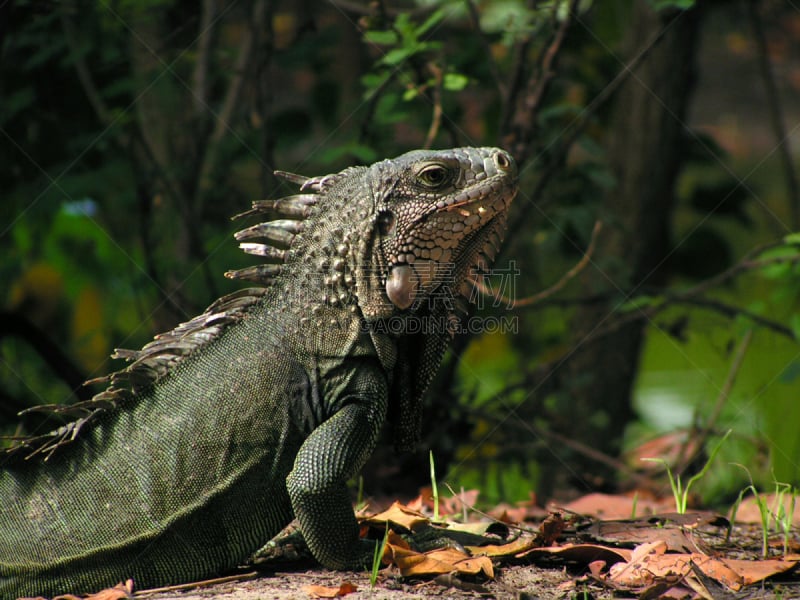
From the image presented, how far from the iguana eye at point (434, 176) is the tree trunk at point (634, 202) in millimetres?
4447

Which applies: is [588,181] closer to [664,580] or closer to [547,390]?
[547,390]

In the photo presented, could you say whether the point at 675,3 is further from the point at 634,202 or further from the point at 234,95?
the point at 234,95

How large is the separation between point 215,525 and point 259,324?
3.06 feet

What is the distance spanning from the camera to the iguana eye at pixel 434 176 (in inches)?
150

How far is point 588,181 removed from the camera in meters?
7.08

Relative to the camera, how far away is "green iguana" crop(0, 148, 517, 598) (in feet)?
12.4

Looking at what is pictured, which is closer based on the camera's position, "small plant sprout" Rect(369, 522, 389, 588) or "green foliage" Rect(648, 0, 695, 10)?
"small plant sprout" Rect(369, 522, 389, 588)

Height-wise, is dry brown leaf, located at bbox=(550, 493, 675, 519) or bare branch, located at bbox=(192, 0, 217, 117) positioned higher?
bare branch, located at bbox=(192, 0, 217, 117)

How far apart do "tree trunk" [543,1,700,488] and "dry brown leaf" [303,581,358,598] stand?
16.2 feet

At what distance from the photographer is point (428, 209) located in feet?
12.5

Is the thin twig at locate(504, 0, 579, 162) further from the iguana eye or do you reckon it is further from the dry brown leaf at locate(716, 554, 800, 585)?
the dry brown leaf at locate(716, 554, 800, 585)

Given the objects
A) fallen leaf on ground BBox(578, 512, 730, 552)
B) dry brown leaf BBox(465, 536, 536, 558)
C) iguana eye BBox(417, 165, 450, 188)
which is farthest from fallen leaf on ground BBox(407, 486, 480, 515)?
iguana eye BBox(417, 165, 450, 188)

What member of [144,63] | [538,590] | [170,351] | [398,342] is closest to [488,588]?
[538,590]

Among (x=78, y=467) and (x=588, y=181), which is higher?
(x=588, y=181)
